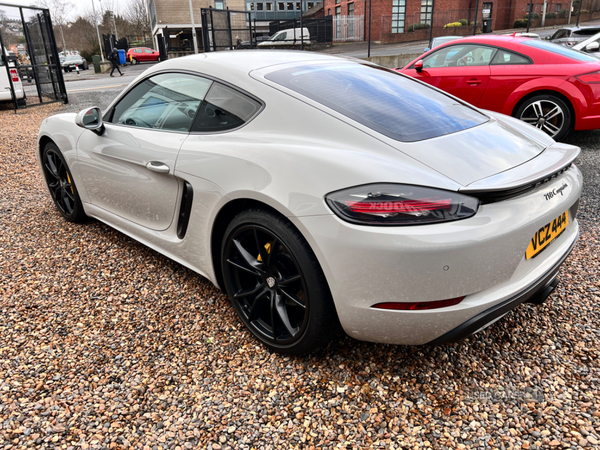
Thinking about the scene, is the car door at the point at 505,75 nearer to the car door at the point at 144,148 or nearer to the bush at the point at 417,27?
the car door at the point at 144,148

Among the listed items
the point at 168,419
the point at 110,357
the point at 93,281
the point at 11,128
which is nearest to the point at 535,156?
the point at 168,419

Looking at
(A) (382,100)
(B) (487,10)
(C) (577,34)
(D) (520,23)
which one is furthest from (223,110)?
(D) (520,23)

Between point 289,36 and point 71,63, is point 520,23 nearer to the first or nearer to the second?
point 289,36

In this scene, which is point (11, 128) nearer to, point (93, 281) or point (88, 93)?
point (88, 93)

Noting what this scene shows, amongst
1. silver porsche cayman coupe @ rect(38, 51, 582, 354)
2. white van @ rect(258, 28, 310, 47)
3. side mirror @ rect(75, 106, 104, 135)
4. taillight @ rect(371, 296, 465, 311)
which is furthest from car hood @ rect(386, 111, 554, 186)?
white van @ rect(258, 28, 310, 47)

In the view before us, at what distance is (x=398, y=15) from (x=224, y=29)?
18503 mm

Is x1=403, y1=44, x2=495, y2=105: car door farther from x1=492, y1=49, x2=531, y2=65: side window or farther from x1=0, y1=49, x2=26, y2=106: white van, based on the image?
x1=0, y1=49, x2=26, y2=106: white van

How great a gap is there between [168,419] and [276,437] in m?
0.48

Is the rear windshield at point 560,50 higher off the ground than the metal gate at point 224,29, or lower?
lower

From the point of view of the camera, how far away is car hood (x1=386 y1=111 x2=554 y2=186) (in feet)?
6.07

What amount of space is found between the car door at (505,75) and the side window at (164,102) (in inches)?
187

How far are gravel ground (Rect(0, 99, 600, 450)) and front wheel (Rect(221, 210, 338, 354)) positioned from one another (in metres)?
0.16

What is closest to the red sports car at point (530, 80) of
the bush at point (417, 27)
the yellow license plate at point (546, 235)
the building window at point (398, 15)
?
the yellow license plate at point (546, 235)

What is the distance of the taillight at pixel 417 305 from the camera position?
1.77 meters
